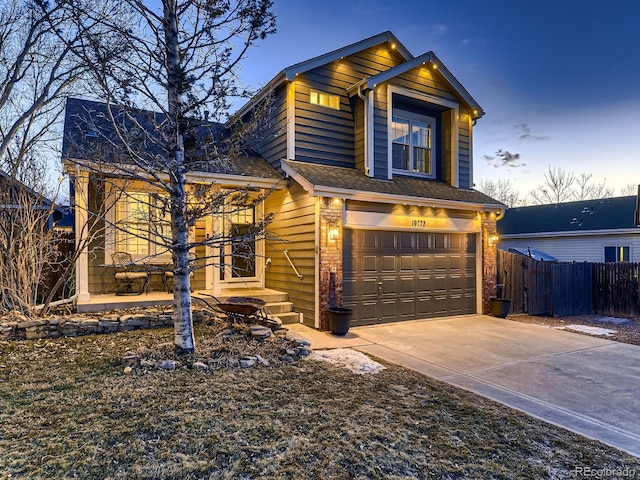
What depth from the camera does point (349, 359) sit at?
5707 mm

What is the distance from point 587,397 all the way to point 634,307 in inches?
339

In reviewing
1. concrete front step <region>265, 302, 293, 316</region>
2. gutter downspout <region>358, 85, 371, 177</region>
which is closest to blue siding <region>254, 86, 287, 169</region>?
gutter downspout <region>358, 85, 371, 177</region>

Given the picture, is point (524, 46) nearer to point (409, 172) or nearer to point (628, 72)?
point (628, 72)

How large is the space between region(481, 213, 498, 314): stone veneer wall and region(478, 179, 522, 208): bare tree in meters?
29.4

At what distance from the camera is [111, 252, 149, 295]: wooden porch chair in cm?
826

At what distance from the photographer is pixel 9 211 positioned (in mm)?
6848

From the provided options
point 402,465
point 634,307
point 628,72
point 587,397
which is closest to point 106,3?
point 402,465

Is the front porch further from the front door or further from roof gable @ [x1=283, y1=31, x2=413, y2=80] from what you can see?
roof gable @ [x1=283, y1=31, x2=413, y2=80]

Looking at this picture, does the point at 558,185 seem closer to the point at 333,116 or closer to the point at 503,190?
the point at 503,190

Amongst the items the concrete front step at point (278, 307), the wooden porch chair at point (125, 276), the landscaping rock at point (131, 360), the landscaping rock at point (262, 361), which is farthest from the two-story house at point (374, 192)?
the landscaping rock at point (131, 360)

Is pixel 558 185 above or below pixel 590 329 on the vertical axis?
above

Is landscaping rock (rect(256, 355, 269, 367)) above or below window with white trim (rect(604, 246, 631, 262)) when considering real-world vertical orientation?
below

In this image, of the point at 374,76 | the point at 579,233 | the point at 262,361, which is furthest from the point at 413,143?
the point at 579,233

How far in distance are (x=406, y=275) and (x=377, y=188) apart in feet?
7.33
